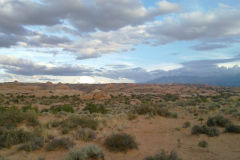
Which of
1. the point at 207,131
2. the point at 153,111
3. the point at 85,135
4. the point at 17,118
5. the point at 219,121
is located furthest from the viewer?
the point at 153,111

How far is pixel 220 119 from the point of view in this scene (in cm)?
1172

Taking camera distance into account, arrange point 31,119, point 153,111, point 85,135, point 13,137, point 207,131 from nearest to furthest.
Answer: point 13,137, point 85,135, point 207,131, point 31,119, point 153,111

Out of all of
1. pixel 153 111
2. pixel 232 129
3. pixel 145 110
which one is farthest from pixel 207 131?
pixel 145 110

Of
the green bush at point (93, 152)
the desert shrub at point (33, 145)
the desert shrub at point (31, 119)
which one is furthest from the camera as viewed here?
the desert shrub at point (31, 119)

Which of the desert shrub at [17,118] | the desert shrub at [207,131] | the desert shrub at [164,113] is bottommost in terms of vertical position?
the desert shrub at [164,113]

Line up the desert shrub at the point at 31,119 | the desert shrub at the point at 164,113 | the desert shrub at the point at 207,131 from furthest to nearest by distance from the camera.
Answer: the desert shrub at the point at 164,113 → the desert shrub at the point at 31,119 → the desert shrub at the point at 207,131

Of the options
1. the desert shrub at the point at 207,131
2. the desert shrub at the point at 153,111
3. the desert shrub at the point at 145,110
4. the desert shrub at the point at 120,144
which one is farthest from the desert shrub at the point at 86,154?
the desert shrub at the point at 145,110

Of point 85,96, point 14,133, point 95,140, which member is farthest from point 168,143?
point 85,96

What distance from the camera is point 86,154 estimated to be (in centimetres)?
627

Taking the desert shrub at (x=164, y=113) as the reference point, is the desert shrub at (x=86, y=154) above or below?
above

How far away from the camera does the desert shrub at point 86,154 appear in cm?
611

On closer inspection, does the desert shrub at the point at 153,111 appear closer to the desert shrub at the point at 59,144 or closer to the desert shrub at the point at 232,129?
the desert shrub at the point at 232,129

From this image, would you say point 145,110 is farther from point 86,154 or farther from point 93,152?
point 86,154

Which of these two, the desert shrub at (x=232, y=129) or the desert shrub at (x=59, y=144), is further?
the desert shrub at (x=232, y=129)
